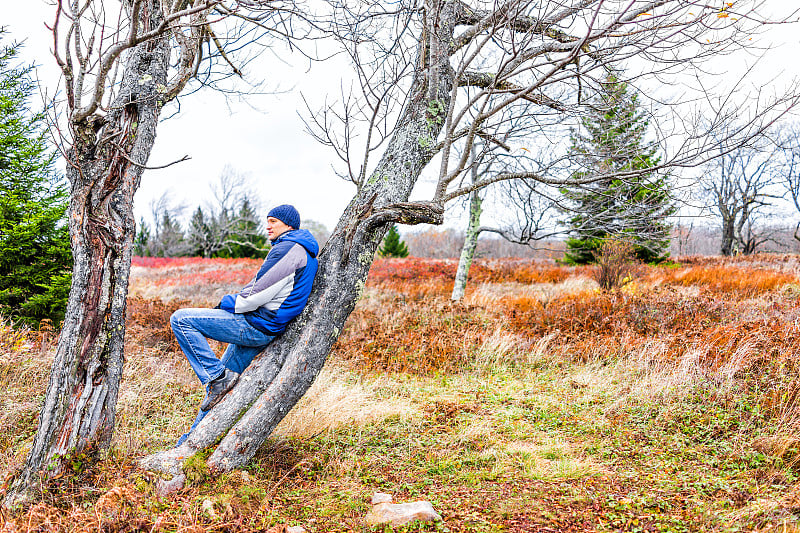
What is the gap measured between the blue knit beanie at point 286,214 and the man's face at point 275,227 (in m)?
0.03

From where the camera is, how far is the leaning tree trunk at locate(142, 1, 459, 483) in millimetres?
3193

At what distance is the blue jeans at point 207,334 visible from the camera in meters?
3.19

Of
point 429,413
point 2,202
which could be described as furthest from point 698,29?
point 2,202

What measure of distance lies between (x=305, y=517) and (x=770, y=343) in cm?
538

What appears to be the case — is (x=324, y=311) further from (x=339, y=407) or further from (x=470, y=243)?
(x=470, y=243)

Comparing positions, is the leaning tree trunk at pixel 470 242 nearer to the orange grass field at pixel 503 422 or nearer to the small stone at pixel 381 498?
the orange grass field at pixel 503 422

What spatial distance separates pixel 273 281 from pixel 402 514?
1706 millimetres

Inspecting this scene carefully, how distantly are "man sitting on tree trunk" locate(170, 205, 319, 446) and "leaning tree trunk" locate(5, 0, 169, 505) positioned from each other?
0.45m

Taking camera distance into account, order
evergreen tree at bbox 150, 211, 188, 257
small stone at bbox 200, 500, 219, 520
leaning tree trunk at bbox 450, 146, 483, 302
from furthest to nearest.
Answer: evergreen tree at bbox 150, 211, 188, 257 → leaning tree trunk at bbox 450, 146, 483, 302 → small stone at bbox 200, 500, 219, 520

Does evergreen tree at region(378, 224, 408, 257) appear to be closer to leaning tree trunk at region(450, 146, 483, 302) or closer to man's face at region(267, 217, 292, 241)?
leaning tree trunk at region(450, 146, 483, 302)

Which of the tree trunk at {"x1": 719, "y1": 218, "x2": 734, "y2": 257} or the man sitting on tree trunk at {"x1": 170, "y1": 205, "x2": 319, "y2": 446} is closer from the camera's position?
the man sitting on tree trunk at {"x1": 170, "y1": 205, "x2": 319, "y2": 446}

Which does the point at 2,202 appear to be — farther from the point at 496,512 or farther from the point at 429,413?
the point at 496,512

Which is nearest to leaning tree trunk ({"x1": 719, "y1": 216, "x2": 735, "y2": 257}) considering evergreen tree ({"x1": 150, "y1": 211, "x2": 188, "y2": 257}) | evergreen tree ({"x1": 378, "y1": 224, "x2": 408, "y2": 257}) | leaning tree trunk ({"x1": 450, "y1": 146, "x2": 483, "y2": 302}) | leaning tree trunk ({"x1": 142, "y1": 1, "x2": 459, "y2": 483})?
evergreen tree ({"x1": 378, "y1": 224, "x2": 408, "y2": 257})

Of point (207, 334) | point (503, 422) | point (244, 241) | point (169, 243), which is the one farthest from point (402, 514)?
point (169, 243)
